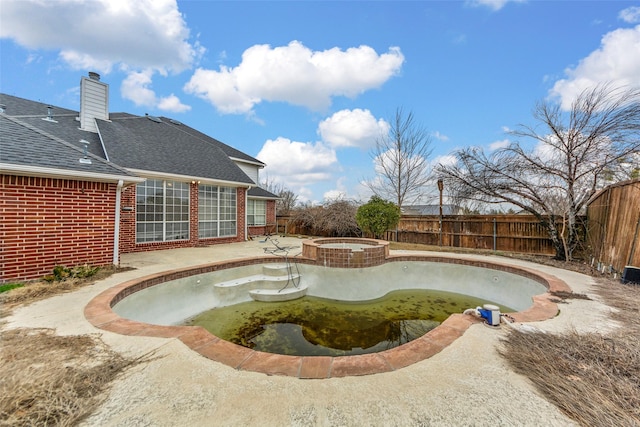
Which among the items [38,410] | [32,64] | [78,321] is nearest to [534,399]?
[38,410]

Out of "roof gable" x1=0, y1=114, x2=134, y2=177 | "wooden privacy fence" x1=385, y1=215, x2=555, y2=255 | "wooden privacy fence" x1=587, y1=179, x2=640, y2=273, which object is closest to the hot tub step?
"roof gable" x1=0, y1=114, x2=134, y2=177

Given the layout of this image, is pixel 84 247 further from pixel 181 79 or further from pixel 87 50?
pixel 181 79

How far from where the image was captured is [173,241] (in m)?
9.34

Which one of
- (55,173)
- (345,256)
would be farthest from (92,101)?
(345,256)

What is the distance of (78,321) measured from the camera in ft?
10.1

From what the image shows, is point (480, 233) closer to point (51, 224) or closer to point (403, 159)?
point (403, 159)

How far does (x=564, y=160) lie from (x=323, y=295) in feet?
28.3

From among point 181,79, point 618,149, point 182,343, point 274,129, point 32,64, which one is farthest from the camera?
point 274,129

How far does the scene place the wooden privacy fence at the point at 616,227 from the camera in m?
5.30

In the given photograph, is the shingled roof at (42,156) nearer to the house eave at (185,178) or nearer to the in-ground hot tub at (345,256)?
the house eave at (185,178)

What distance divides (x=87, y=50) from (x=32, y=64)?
5.75 ft

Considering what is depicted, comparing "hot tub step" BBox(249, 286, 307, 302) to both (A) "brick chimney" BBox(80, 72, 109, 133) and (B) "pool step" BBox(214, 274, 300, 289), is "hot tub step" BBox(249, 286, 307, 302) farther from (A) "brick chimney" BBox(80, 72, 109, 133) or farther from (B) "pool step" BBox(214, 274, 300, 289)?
(A) "brick chimney" BBox(80, 72, 109, 133)

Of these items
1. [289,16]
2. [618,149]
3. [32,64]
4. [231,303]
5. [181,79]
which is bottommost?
[231,303]

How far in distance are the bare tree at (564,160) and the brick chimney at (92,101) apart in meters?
14.8
